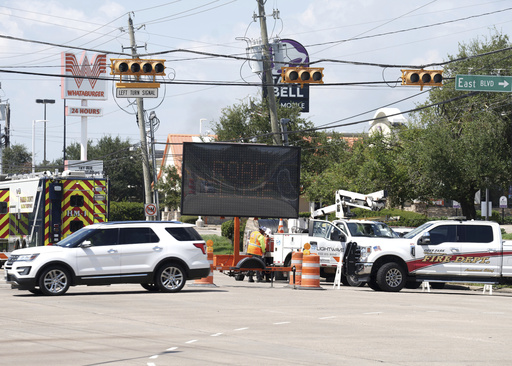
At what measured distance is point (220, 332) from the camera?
1253 cm

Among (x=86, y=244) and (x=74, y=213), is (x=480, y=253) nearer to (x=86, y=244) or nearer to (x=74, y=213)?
(x=86, y=244)

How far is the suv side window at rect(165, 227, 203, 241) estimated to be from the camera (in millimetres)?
20281

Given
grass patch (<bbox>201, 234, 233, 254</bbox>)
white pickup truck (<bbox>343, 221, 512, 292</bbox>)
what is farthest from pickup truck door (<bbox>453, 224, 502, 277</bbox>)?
grass patch (<bbox>201, 234, 233, 254</bbox>)

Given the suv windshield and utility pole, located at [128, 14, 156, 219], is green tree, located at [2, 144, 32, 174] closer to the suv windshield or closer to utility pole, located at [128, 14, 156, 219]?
utility pole, located at [128, 14, 156, 219]

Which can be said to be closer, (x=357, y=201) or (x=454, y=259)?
(x=454, y=259)

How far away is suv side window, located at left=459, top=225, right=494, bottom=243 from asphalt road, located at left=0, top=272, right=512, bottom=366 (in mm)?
2847

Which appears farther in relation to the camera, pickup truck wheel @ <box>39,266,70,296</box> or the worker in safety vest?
the worker in safety vest

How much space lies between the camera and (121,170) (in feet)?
296

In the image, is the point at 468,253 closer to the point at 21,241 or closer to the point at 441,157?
the point at 21,241

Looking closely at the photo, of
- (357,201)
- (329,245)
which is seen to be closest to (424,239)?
(329,245)

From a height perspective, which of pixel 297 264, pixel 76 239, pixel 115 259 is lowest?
pixel 297 264

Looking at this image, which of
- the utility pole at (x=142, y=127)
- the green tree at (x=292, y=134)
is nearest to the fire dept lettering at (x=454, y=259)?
the utility pole at (x=142, y=127)

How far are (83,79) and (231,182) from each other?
2022 inches

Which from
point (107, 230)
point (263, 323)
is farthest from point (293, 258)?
point (263, 323)
